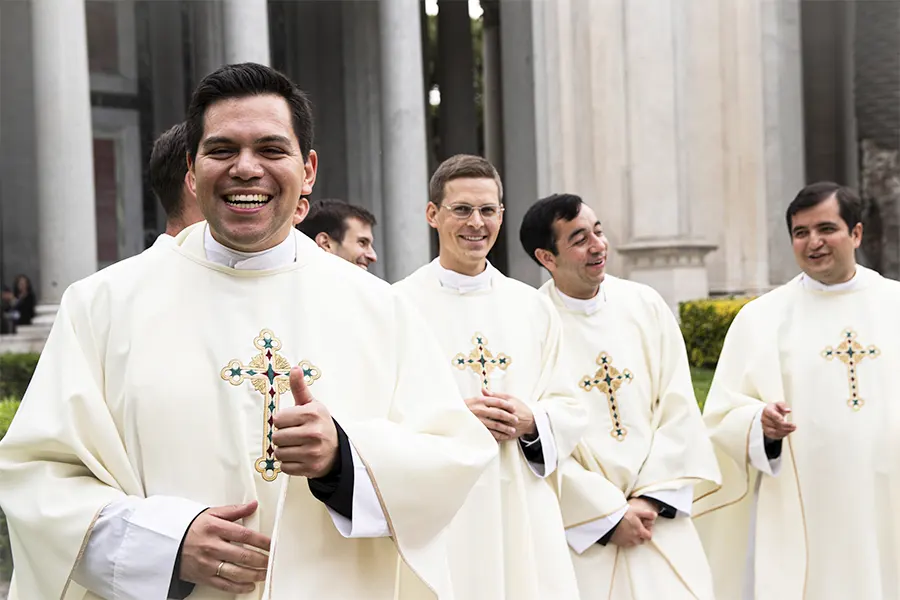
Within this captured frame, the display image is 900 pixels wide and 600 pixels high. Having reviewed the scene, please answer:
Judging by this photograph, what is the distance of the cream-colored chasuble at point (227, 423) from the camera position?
8.41 ft

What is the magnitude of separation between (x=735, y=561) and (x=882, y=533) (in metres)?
0.79

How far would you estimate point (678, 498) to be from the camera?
15.4ft

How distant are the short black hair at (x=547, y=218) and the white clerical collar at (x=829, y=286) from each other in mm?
1383

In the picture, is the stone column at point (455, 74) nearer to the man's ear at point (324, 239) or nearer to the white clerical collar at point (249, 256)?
the man's ear at point (324, 239)

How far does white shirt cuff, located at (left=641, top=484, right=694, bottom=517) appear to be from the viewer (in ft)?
15.3

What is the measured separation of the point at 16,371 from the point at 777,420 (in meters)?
8.79

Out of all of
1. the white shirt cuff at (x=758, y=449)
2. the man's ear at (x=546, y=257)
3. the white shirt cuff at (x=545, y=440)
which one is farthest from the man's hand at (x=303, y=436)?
the white shirt cuff at (x=758, y=449)

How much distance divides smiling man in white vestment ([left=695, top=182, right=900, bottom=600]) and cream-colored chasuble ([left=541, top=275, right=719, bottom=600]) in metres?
0.48

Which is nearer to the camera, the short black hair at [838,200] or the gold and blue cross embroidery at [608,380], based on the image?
the gold and blue cross embroidery at [608,380]

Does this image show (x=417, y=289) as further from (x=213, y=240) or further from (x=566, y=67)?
(x=566, y=67)

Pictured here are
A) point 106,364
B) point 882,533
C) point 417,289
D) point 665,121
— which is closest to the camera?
point 106,364

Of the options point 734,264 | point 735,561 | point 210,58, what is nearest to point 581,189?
point 734,264

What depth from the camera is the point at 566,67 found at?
1560 cm

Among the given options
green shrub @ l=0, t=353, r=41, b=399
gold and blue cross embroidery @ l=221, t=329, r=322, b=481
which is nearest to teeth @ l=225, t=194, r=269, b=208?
gold and blue cross embroidery @ l=221, t=329, r=322, b=481
